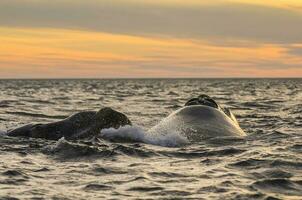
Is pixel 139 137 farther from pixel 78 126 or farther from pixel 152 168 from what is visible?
pixel 152 168

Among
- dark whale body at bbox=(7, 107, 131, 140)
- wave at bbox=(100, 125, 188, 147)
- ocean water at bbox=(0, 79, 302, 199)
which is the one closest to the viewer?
ocean water at bbox=(0, 79, 302, 199)

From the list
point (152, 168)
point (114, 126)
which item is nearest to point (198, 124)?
point (114, 126)

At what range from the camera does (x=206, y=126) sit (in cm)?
1644

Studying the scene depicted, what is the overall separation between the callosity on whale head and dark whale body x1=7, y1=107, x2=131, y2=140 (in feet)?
3.86

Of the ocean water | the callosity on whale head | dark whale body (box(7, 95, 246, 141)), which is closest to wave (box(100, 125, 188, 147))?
the ocean water

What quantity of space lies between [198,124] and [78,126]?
11.1ft

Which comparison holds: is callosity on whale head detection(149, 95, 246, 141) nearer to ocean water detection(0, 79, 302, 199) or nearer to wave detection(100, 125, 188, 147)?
wave detection(100, 125, 188, 147)

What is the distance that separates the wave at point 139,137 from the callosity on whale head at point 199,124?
1.18ft

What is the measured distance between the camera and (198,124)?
16.5 meters

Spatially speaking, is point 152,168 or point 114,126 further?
point 114,126

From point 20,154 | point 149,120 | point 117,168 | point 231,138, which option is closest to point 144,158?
point 117,168

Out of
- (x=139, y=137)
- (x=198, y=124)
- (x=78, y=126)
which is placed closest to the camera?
(x=139, y=137)

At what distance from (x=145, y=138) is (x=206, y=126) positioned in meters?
1.91

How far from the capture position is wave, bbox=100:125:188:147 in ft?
49.4
